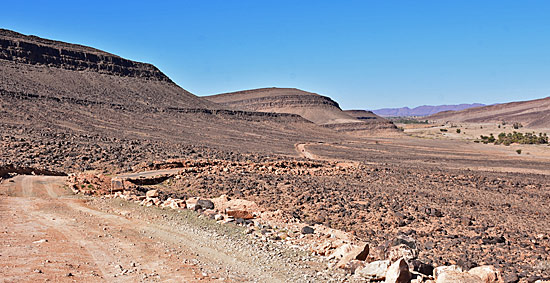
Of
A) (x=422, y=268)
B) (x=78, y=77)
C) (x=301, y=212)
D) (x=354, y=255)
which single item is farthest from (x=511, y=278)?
(x=78, y=77)

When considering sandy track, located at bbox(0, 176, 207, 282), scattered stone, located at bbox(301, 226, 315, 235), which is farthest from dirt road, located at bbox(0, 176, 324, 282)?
scattered stone, located at bbox(301, 226, 315, 235)

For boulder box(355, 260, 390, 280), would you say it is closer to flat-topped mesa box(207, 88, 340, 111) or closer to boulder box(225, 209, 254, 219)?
boulder box(225, 209, 254, 219)

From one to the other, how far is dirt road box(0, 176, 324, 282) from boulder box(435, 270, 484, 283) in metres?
2.78

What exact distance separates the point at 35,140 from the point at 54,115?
86.6 ft

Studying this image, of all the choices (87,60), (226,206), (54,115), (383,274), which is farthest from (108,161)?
(87,60)

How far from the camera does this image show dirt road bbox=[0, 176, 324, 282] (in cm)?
799

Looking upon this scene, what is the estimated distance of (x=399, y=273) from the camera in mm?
7676

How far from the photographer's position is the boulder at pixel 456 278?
745cm

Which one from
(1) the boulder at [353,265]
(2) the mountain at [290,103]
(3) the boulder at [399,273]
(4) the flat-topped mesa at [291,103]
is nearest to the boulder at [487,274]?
(3) the boulder at [399,273]

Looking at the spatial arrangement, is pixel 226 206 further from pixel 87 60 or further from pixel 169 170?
pixel 87 60

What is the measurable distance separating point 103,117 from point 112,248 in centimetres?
5139

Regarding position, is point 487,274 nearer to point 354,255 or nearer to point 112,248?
point 354,255

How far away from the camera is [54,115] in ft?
169

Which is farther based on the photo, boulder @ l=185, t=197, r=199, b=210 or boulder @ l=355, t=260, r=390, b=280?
boulder @ l=185, t=197, r=199, b=210
